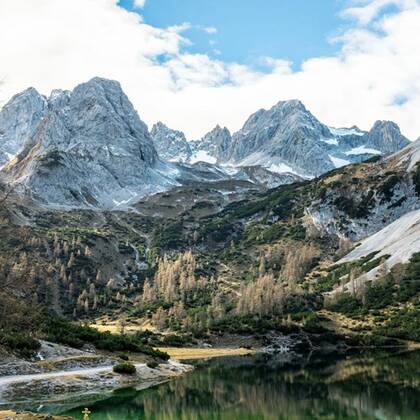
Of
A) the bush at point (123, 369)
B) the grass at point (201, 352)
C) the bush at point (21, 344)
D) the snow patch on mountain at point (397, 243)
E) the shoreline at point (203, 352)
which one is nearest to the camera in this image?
the bush at point (21, 344)

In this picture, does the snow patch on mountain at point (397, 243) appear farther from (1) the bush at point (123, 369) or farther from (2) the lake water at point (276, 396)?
(1) the bush at point (123, 369)

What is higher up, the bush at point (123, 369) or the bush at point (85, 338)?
the bush at point (85, 338)

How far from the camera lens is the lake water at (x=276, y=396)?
3831 cm

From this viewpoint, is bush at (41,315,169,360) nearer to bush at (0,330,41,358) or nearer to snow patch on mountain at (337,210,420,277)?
bush at (0,330,41,358)

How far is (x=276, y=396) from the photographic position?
48125 millimetres

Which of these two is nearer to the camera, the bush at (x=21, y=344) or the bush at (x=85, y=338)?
the bush at (x=21, y=344)

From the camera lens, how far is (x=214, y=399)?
46406 millimetres

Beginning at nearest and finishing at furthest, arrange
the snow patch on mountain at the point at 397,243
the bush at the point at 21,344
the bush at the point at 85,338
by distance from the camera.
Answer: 1. the bush at the point at 21,344
2. the bush at the point at 85,338
3. the snow patch on mountain at the point at 397,243

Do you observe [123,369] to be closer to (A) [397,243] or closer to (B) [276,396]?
(B) [276,396]

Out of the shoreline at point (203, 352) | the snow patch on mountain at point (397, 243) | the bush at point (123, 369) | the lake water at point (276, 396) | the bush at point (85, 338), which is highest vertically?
the snow patch on mountain at point (397, 243)

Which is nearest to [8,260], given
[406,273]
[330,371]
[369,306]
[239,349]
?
[330,371]

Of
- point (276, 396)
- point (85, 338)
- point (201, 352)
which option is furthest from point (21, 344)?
point (201, 352)

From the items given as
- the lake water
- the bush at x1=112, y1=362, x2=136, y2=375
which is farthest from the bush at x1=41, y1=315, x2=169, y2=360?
the bush at x1=112, y1=362, x2=136, y2=375

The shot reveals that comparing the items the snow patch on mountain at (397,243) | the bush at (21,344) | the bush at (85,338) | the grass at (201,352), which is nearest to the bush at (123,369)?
the bush at (21,344)
